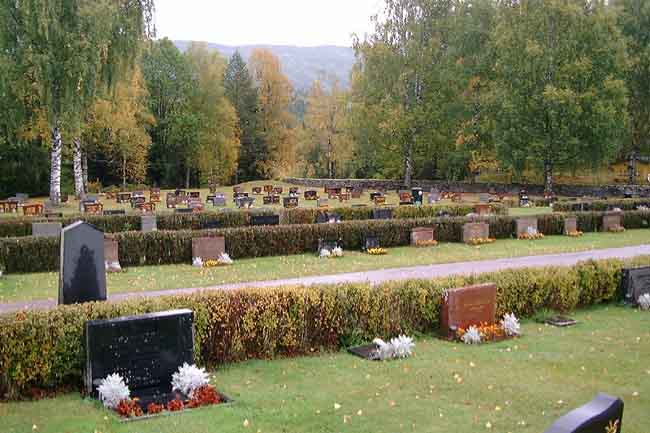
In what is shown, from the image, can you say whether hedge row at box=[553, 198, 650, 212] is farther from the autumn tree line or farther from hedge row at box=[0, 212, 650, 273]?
the autumn tree line

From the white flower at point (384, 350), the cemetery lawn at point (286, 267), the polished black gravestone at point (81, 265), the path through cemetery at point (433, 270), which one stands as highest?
the polished black gravestone at point (81, 265)

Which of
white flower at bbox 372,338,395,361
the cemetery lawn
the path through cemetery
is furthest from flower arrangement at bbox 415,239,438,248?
white flower at bbox 372,338,395,361

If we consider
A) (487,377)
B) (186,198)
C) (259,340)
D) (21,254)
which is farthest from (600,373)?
(186,198)

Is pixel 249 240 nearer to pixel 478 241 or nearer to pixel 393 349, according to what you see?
pixel 478 241

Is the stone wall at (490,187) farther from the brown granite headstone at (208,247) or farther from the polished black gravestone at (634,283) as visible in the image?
the brown granite headstone at (208,247)

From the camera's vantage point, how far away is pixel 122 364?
7.86 m

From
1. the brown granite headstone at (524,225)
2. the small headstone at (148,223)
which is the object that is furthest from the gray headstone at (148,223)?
the brown granite headstone at (524,225)

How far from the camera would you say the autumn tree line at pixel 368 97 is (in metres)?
31.4

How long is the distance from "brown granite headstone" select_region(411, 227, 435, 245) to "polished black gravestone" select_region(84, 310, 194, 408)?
15152 mm

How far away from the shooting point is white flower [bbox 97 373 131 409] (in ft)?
24.1

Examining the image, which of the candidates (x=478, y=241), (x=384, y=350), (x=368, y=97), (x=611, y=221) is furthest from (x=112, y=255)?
(x=368, y=97)

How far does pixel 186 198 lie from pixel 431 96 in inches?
827

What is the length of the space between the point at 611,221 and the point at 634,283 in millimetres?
14782

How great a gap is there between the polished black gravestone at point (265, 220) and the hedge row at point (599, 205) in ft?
49.4
